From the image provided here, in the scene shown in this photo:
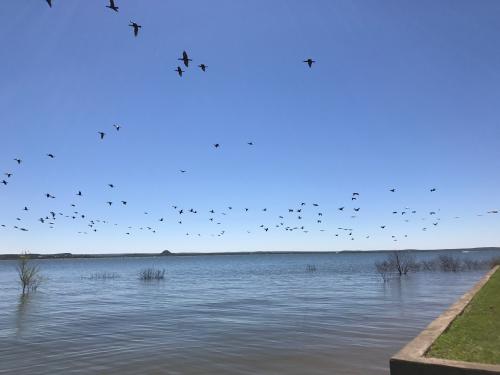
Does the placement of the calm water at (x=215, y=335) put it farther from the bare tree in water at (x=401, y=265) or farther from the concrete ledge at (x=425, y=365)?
the bare tree in water at (x=401, y=265)

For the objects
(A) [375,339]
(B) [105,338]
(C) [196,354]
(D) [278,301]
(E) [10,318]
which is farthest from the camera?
(D) [278,301]

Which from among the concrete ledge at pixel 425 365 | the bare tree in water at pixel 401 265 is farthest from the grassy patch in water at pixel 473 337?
the bare tree in water at pixel 401 265

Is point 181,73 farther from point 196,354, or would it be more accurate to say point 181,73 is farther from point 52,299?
point 52,299

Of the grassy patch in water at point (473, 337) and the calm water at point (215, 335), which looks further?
the calm water at point (215, 335)

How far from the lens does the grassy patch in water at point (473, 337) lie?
9617 millimetres

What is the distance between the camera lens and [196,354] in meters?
16.9

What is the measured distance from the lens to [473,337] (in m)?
11.5

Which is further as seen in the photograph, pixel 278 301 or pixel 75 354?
pixel 278 301

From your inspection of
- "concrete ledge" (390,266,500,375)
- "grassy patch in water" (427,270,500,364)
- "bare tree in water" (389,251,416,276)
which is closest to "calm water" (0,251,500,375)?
"grassy patch in water" (427,270,500,364)

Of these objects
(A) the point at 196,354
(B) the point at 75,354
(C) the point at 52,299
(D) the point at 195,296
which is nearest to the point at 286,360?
(A) the point at 196,354

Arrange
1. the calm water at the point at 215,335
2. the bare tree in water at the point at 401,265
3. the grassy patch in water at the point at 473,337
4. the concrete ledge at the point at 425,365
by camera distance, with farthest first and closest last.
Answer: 1. the bare tree in water at the point at 401,265
2. the calm water at the point at 215,335
3. the grassy patch in water at the point at 473,337
4. the concrete ledge at the point at 425,365

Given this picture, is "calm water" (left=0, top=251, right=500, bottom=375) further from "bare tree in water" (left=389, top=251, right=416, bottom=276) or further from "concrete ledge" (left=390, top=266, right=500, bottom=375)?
"bare tree in water" (left=389, top=251, right=416, bottom=276)

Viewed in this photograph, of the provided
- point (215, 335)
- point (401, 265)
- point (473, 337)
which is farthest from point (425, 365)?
point (401, 265)

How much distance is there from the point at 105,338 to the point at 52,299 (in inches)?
956
